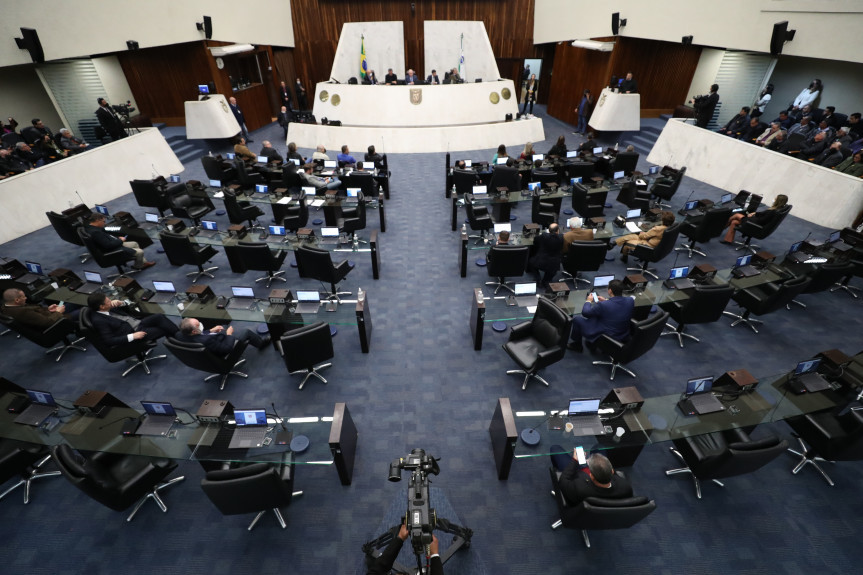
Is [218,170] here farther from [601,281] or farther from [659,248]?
[659,248]

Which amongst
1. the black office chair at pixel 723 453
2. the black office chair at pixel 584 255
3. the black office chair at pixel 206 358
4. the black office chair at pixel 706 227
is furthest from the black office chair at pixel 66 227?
the black office chair at pixel 706 227

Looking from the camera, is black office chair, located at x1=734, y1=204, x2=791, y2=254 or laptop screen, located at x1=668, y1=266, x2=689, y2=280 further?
black office chair, located at x1=734, y1=204, x2=791, y2=254

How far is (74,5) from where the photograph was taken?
31.4ft

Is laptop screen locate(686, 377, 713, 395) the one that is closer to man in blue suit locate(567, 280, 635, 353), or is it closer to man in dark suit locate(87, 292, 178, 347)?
man in blue suit locate(567, 280, 635, 353)

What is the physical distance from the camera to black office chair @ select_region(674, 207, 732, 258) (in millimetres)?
7316

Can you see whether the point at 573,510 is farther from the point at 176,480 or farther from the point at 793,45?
the point at 793,45

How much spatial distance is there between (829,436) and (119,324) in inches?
312

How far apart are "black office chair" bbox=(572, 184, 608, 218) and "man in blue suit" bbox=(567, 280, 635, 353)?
3.77m

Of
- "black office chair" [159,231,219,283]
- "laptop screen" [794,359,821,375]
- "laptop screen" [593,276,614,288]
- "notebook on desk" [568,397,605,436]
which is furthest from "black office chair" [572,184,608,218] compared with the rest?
"black office chair" [159,231,219,283]

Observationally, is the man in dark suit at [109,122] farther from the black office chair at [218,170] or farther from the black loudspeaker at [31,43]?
the black office chair at [218,170]

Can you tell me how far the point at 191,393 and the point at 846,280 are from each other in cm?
1044

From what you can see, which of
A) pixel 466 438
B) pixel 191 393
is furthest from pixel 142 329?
pixel 466 438

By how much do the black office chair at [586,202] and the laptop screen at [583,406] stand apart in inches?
217

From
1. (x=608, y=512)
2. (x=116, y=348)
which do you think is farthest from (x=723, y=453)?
(x=116, y=348)
